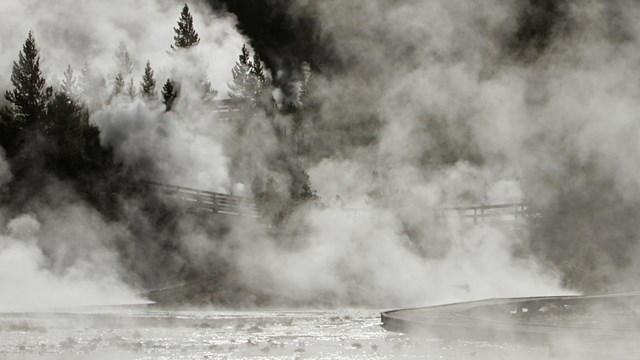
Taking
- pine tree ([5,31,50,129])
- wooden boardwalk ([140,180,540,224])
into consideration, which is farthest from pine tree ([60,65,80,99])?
wooden boardwalk ([140,180,540,224])

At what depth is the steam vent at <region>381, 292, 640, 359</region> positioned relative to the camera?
12.0 meters

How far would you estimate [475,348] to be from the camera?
44.7 feet

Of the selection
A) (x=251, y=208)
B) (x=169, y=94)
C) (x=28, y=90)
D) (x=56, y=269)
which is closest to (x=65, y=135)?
(x=28, y=90)

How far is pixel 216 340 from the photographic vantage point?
16.0 meters

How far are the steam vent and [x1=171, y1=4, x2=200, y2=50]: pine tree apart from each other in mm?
51249

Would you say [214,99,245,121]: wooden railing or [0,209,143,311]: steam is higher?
[214,99,245,121]: wooden railing

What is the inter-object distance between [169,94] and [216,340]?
44.4 metres

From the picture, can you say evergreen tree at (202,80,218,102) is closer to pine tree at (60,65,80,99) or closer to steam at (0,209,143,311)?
pine tree at (60,65,80,99)

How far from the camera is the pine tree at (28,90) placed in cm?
5069

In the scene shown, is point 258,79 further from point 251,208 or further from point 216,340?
point 216,340

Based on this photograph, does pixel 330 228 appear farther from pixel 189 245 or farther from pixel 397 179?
pixel 189 245

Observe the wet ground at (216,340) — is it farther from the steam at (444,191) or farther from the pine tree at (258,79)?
the pine tree at (258,79)

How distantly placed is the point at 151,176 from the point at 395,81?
51.6 ft

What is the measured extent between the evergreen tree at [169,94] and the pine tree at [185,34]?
6.03m
